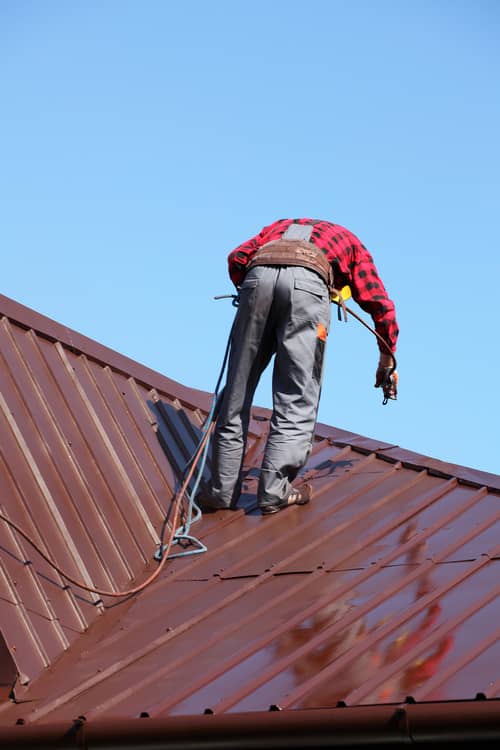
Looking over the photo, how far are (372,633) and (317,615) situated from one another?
495mm

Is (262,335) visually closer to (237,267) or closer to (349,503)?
(237,267)

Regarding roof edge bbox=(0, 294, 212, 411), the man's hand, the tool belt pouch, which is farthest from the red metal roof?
the tool belt pouch

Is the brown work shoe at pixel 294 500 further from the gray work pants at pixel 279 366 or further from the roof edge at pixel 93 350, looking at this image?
the roof edge at pixel 93 350

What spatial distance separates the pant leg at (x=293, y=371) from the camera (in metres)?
7.42

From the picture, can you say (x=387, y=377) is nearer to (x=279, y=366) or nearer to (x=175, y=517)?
(x=279, y=366)

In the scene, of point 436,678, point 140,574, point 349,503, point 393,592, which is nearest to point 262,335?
point 349,503

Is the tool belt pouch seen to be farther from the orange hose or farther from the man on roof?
the orange hose

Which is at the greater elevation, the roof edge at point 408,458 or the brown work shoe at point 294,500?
the roof edge at point 408,458

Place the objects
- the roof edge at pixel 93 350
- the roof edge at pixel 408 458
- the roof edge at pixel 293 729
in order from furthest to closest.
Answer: the roof edge at pixel 93 350, the roof edge at pixel 408 458, the roof edge at pixel 293 729

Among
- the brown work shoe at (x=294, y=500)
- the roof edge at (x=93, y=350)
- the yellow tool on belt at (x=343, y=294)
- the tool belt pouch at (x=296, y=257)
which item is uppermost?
the tool belt pouch at (x=296, y=257)

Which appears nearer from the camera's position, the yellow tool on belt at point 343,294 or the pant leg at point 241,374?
the pant leg at point 241,374

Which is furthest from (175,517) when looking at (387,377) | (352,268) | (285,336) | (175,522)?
(352,268)

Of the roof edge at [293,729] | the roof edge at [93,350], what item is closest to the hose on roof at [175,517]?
the roof edge at [93,350]

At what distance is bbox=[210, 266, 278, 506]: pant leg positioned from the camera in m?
7.52
